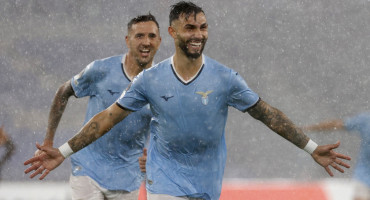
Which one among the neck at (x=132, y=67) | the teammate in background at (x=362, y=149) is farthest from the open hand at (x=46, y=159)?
the teammate in background at (x=362, y=149)

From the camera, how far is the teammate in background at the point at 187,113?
474 cm

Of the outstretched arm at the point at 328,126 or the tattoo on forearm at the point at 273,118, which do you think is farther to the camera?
the outstretched arm at the point at 328,126

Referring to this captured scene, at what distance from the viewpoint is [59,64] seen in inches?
737

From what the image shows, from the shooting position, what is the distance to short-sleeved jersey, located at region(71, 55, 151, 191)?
573 centimetres

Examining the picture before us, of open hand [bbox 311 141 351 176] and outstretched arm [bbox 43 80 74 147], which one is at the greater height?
outstretched arm [bbox 43 80 74 147]

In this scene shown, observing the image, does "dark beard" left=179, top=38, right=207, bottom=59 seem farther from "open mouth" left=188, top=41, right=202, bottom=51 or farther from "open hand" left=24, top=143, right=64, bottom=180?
"open hand" left=24, top=143, right=64, bottom=180

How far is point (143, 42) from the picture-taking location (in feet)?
19.4

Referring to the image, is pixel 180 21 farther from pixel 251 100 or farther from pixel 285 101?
pixel 285 101

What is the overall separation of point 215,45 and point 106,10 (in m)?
3.72

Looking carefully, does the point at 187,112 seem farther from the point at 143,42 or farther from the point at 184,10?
the point at 143,42

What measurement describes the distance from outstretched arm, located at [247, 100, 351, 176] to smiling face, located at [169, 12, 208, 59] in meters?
0.57

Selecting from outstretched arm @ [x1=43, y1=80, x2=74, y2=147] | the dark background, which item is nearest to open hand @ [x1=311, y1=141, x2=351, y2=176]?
outstretched arm @ [x1=43, y1=80, x2=74, y2=147]

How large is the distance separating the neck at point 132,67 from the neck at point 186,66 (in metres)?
1.04

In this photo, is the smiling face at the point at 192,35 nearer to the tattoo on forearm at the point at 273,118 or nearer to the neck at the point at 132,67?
the tattoo on forearm at the point at 273,118
